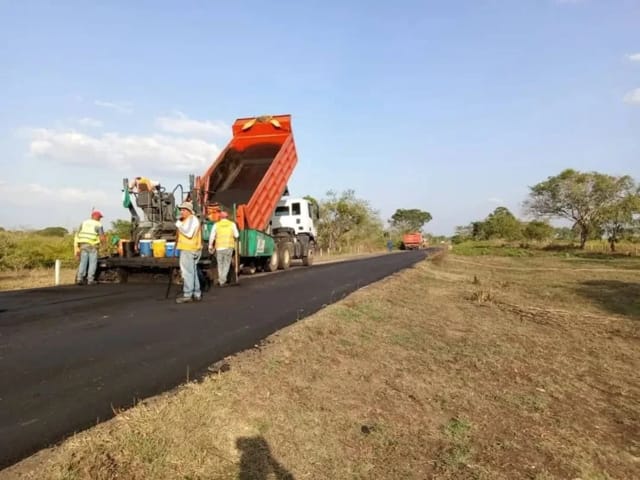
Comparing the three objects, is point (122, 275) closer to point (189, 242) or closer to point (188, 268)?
point (188, 268)

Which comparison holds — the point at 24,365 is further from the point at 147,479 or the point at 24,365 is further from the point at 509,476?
the point at 509,476

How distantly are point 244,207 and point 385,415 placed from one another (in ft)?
→ 29.3

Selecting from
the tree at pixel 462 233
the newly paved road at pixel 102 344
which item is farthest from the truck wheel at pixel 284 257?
the tree at pixel 462 233

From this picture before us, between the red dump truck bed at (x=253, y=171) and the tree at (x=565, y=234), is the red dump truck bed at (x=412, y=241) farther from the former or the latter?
the red dump truck bed at (x=253, y=171)

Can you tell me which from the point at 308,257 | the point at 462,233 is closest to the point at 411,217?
the point at 462,233

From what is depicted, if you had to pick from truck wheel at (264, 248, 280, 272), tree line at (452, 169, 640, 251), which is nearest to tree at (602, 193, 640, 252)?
tree line at (452, 169, 640, 251)

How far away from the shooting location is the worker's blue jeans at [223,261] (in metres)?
9.60

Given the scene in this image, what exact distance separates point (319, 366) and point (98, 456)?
90.5 inches

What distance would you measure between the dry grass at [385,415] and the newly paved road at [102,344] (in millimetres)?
403

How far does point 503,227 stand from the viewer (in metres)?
59.0

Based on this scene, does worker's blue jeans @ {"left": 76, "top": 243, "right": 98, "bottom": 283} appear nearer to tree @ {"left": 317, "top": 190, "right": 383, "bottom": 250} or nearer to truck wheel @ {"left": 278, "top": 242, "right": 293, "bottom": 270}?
truck wheel @ {"left": 278, "top": 242, "right": 293, "bottom": 270}

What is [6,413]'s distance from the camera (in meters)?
3.07

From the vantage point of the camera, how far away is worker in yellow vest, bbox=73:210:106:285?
374 inches

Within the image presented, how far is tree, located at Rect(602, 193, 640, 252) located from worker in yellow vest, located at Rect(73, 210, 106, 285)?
4072cm
